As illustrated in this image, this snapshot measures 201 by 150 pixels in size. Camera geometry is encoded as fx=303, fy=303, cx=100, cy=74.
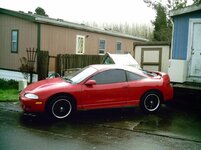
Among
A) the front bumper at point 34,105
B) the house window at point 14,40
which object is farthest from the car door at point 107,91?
the house window at point 14,40

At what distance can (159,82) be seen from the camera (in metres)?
9.47

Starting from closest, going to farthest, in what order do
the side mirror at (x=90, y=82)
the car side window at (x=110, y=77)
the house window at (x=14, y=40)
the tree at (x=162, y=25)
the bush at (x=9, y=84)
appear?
the side mirror at (x=90, y=82) → the car side window at (x=110, y=77) → the bush at (x=9, y=84) → the house window at (x=14, y=40) → the tree at (x=162, y=25)

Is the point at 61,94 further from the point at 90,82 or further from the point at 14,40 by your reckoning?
the point at 14,40

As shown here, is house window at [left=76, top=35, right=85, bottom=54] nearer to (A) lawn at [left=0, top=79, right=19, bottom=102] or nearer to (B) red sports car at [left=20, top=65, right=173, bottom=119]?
(A) lawn at [left=0, top=79, right=19, bottom=102]

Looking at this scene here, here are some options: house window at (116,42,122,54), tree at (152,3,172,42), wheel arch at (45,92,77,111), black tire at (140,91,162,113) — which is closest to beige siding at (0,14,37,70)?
house window at (116,42,122,54)

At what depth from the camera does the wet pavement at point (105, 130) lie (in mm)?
6203

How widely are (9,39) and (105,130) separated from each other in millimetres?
14088

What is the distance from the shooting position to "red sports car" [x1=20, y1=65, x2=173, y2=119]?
8.27 m

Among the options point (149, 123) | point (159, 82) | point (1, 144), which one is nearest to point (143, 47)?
point (159, 82)

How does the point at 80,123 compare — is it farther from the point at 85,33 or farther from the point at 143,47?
the point at 85,33

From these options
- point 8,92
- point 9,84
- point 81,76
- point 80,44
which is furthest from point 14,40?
point 81,76

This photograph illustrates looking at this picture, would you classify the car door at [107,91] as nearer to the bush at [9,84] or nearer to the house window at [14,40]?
the bush at [9,84]

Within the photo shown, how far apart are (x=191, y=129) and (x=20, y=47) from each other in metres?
13.6

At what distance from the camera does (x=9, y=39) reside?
19562 millimetres
